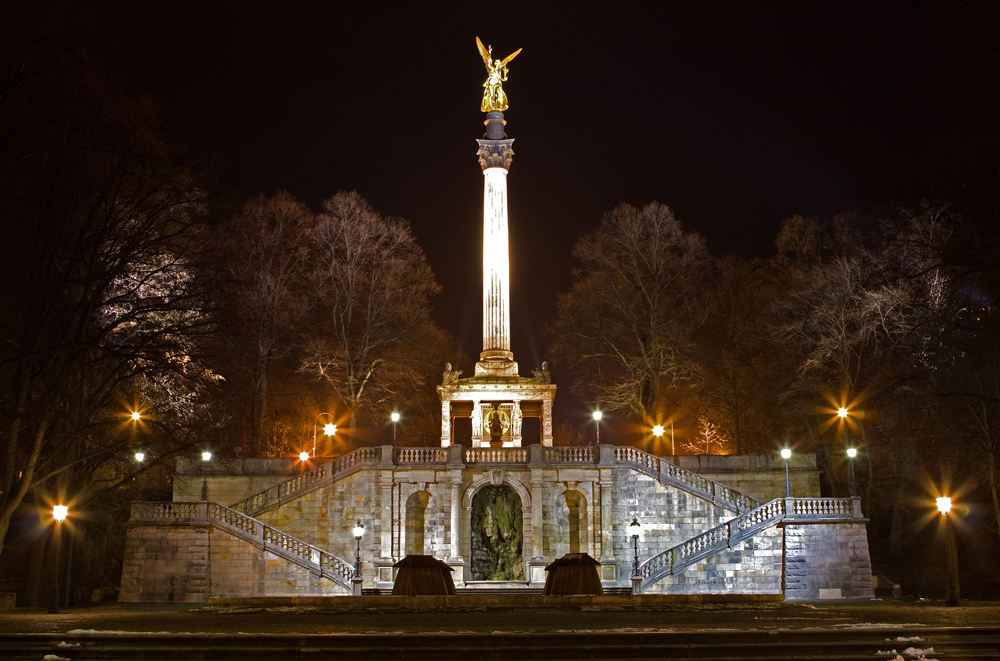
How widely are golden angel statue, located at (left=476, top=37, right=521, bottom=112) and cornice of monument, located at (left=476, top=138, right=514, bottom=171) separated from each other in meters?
2.73

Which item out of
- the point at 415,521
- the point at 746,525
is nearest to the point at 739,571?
the point at 746,525

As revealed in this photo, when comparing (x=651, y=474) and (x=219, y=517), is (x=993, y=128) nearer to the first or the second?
(x=651, y=474)

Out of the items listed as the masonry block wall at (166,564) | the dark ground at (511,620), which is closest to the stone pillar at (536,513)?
the masonry block wall at (166,564)

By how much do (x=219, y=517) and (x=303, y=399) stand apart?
2577 cm

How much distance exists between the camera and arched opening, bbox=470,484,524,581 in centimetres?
3866

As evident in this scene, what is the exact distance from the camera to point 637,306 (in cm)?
4931

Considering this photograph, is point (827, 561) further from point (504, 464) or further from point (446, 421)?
point (446, 421)

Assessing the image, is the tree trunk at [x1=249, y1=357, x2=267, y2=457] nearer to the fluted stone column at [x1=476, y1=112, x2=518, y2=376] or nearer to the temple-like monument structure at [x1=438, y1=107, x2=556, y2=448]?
the temple-like monument structure at [x1=438, y1=107, x2=556, y2=448]

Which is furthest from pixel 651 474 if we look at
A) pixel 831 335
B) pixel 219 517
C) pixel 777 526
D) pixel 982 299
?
pixel 219 517

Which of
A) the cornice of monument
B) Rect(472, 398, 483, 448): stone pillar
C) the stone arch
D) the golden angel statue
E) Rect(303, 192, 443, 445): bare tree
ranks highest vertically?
the golden angel statue

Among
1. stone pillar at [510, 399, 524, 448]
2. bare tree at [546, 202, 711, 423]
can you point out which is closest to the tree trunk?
stone pillar at [510, 399, 524, 448]

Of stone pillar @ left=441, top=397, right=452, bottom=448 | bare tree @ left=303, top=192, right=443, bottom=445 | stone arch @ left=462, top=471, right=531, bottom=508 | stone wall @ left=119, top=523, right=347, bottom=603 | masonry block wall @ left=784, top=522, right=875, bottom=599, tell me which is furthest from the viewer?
bare tree @ left=303, top=192, right=443, bottom=445

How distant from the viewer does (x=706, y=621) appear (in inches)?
781

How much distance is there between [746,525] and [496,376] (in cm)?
1290
